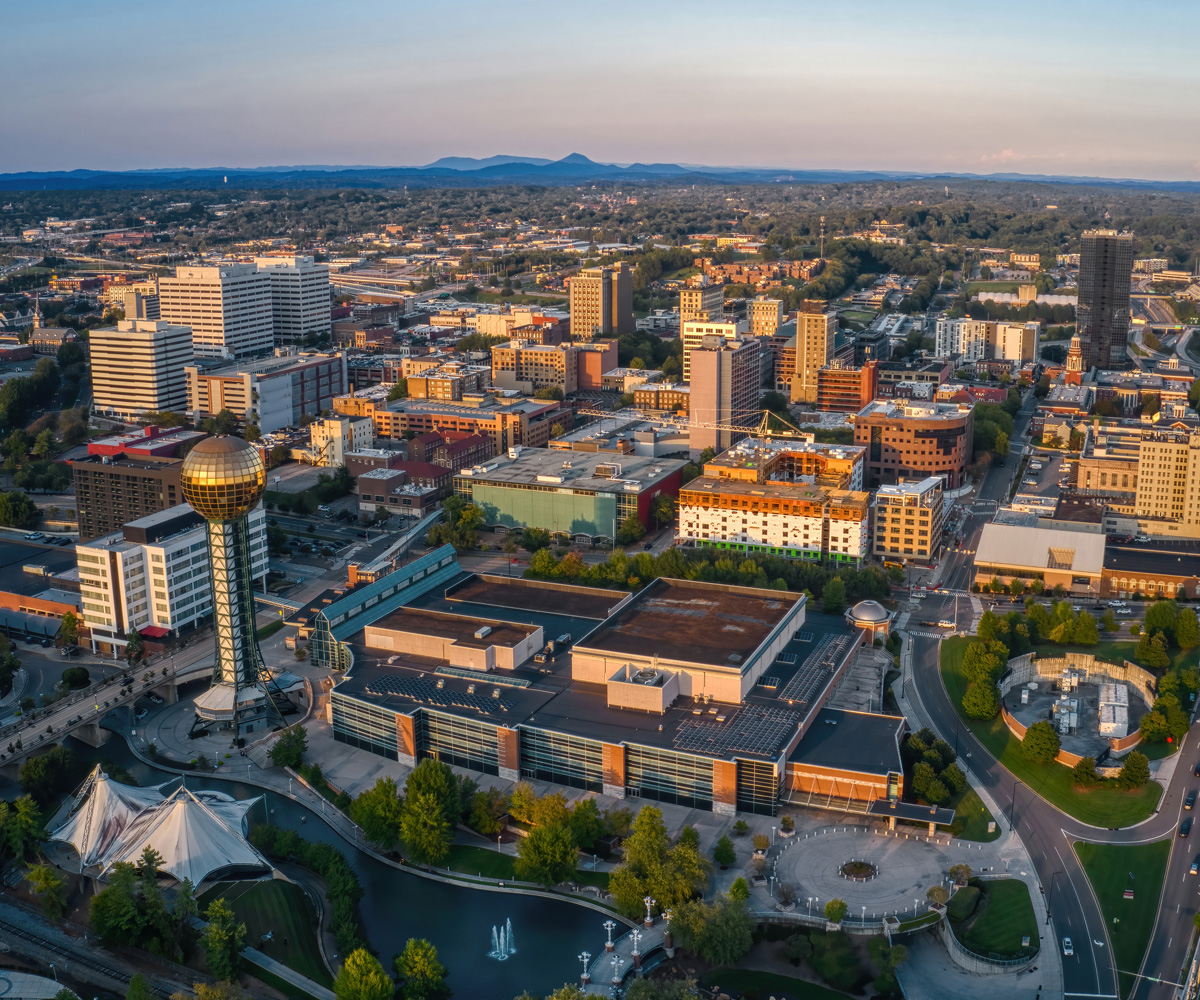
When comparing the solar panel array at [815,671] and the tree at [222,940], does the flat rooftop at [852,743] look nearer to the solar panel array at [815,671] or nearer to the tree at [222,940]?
the solar panel array at [815,671]

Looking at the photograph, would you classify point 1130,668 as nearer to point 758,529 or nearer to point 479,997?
point 758,529

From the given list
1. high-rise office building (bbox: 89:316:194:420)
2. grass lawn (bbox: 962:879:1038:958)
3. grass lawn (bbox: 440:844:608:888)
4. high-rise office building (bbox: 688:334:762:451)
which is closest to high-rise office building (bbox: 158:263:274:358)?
high-rise office building (bbox: 89:316:194:420)

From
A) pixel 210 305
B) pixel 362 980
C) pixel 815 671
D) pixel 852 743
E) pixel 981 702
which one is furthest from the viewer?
pixel 210 305

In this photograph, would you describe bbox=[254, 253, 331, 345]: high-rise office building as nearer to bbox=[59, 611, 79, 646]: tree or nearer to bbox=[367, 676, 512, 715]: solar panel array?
bbox=[59, 611, 79, 646]: tree

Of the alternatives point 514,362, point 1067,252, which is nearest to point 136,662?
point 514,362

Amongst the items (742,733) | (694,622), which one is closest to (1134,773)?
(742,733)

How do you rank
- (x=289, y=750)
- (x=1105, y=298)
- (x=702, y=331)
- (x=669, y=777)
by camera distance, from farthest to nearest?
(x=1105, y=298) < (x=702, y=331) < (x=289, y=750) < (x=669, y=777)

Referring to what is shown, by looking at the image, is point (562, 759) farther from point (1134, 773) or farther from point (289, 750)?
point (1134, 773)
